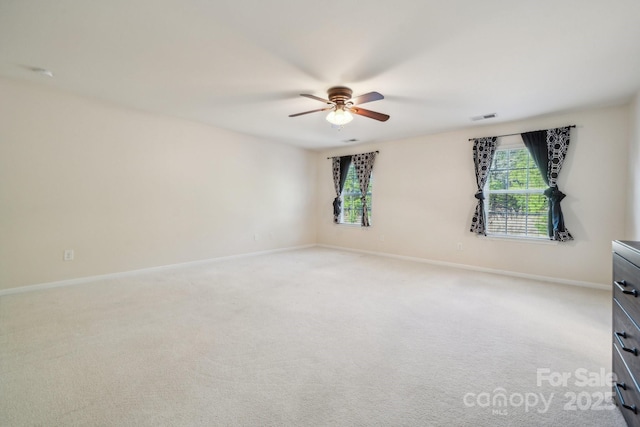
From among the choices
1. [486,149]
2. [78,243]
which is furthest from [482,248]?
[78,243]

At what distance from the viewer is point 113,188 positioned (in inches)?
152

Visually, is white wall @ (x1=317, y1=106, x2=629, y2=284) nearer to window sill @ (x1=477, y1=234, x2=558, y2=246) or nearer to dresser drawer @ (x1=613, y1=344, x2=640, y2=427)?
window sill @ (x1=477, y1=234, x2=558, y2=246)

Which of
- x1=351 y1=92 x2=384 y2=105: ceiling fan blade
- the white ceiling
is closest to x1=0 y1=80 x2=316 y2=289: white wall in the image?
the white ceiling

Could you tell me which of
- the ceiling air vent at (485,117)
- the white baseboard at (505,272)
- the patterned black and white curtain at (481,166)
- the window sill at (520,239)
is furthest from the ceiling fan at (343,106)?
the white baseboard at (505,272)

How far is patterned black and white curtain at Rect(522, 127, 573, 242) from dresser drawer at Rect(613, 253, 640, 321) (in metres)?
2.91

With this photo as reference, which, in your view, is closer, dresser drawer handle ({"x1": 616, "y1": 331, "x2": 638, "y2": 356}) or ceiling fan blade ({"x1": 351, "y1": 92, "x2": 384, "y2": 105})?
dresser drawer handle ({"x1": 616, "y1": 331, "x2": 638, "y2": 356})

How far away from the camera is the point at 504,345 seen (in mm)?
2154

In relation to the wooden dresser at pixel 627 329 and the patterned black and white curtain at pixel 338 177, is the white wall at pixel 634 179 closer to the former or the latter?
the wooden dresser at pixel 627 329

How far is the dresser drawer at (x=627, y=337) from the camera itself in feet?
3.93

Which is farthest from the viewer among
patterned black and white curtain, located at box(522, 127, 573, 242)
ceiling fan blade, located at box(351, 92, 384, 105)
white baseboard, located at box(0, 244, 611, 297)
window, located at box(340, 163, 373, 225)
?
window, located at box(340, 163, 373, 225)

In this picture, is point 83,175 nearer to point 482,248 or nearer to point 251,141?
point 251,141

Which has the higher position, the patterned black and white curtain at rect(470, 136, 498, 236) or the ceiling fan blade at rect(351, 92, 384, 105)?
the ceiling fan blade at rect(351, 92, 384, 105)

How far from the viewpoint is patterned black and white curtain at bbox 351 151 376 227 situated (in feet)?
19.7

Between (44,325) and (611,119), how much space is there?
22.4 feet
